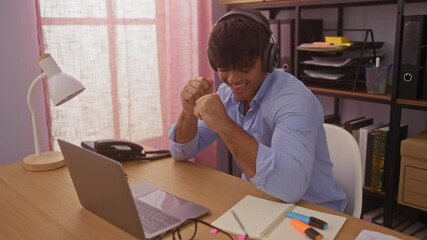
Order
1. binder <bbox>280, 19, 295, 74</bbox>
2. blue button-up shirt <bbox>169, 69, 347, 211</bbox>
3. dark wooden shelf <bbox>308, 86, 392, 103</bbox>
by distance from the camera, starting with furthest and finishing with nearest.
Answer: binder <bbox>280, 19, 295, 74</bbox> → dark wooden shelf <bbox>308, 86, 392, 103</bbox> → blue button-up shirt <bbox>169, 69, 347, 211</bbox>

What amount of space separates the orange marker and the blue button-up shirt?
0.36 feet

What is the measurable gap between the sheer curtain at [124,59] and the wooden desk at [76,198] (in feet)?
2.36

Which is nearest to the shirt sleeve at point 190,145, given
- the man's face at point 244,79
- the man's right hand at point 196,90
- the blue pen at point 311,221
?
the man's right hand at point 196,90

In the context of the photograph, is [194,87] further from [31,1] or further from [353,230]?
[31,1]

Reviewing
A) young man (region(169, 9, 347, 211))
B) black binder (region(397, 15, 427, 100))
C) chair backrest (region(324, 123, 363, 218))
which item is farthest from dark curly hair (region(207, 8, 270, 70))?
black binder (region(397, 15, 427, 100))

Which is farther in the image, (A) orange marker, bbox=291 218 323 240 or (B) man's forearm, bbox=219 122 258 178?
(B) man's forearm, bbox=219 122 258 178

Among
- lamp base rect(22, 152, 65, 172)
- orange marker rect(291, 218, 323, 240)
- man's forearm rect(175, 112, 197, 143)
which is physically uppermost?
man's forearm rect(175, 112, 197, 143)

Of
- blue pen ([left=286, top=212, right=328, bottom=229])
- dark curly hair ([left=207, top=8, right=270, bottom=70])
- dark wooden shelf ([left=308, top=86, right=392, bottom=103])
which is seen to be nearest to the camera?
blue pen ([left=286, top=212, right=328, bottom=229])

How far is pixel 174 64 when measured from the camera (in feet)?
8.13

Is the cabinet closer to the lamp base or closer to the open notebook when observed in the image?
the open notebook

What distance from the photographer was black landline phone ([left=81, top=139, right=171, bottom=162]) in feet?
4.77

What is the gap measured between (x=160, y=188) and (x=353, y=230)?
559 mm

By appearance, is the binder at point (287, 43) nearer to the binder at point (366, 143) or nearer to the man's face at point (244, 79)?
the binder at point (366, 143)

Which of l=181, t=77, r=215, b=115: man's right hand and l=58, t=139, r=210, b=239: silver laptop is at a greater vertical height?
l=181, t=77, r=215, b=115: man's right hand
